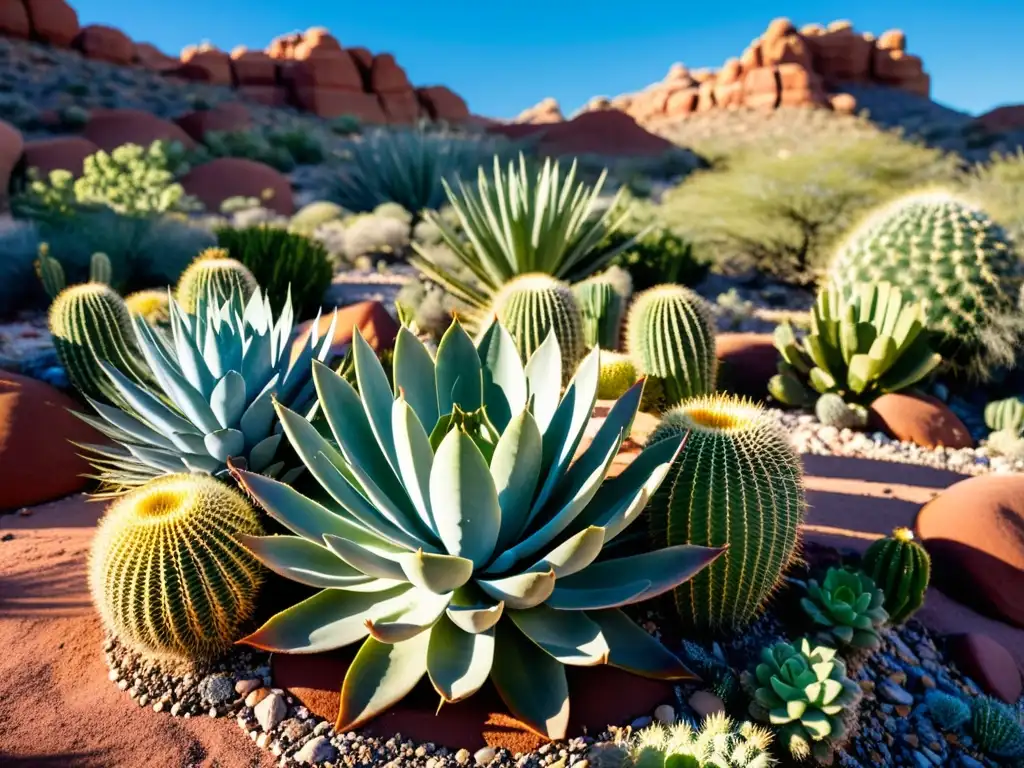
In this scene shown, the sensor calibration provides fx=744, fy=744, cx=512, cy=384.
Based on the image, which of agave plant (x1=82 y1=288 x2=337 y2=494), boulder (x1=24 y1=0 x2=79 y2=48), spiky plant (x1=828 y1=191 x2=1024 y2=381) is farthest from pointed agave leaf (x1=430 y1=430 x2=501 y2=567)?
boulder (x1=24 y1=0 x2=79 y2=48)

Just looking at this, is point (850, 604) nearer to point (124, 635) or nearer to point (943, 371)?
point (124, 635)

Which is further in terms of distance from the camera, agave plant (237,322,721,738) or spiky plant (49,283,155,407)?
spiky plant (49,283,155,407)

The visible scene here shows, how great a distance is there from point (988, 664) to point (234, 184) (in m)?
17.5

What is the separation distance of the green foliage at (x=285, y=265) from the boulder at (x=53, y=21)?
36.5m

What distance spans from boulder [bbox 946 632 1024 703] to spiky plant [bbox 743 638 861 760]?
115 centimetres

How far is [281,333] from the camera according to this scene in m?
3.76

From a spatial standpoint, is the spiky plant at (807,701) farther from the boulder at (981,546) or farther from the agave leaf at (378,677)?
the boulder at (981,546)

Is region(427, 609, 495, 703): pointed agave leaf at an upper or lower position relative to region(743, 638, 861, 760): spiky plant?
upper

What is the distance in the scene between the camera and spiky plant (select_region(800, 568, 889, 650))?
113 inches

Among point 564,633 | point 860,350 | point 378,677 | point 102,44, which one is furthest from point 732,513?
point 102,44

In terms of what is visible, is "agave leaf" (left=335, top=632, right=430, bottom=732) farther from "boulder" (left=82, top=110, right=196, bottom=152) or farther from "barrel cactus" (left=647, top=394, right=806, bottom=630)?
"boulder" (left=82, top=110, right=196, bottom=152)

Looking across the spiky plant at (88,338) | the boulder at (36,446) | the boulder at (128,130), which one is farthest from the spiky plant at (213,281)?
the boulder at (128,130)

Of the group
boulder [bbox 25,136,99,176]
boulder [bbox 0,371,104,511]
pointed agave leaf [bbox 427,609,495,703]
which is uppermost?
boulder [bbox 25,136,99,176]

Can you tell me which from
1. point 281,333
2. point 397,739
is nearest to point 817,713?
point 397,739
